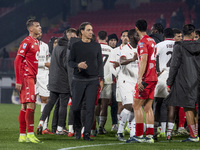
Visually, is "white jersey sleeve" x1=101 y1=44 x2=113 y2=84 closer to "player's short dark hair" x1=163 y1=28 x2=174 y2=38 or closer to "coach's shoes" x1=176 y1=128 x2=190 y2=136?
"player's short dark hair" x1=163 y1=28 x2=174 y2=38

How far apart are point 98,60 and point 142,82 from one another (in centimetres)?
99

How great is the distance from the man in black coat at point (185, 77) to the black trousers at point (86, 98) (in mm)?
1280

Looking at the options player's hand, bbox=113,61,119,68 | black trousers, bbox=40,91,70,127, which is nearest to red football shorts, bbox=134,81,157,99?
player's hand, bbox=113,61,119,68

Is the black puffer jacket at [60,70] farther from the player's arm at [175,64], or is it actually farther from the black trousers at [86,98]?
the player's arm at [175,64]

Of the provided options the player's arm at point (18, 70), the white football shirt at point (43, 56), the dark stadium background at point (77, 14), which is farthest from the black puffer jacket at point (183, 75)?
the dark stadium background at point (77, 14)

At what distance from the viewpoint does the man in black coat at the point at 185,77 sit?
6.84 metres

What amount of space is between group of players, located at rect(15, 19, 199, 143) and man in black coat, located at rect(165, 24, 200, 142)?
332 millimetres

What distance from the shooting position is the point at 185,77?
691 centimetres

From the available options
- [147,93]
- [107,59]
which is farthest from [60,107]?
[147,93]

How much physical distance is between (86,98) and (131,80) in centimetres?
97

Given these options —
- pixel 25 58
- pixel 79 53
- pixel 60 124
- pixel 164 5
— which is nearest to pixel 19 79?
pixel 25 58

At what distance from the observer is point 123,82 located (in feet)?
24.1

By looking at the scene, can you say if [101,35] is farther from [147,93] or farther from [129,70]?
[147,93]

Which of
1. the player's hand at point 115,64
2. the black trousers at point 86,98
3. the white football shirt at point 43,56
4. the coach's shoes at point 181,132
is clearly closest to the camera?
the black trousers at point 86,98
